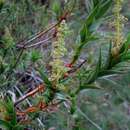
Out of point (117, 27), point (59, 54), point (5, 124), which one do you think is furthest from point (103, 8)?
point (5, 124)

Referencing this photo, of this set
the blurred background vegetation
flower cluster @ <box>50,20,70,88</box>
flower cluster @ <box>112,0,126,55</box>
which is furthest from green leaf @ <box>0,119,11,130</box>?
the blurred background vegetation

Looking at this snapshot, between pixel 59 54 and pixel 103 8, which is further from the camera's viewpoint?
pixel 103 8

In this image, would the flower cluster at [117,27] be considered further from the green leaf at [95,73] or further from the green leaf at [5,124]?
the green leaf at [5,124]

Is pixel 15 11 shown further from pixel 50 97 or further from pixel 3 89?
pixel 50 97

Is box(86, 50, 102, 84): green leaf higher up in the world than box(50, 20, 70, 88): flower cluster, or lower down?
lower down

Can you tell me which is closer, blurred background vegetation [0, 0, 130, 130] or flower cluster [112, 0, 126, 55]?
flower cluster [112, 0, 126, 55]

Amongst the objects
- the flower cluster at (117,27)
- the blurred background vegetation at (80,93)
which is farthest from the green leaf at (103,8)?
the blurred background vegetation at (80,93)

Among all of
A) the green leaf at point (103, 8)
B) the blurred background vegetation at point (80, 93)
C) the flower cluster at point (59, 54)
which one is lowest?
the blurred background vegetation at point (80, 93)

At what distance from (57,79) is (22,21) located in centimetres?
142

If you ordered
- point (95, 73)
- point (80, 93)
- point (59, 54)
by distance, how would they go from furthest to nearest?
Result: point (80, 93) → point (95, 73) → point (59, 54)

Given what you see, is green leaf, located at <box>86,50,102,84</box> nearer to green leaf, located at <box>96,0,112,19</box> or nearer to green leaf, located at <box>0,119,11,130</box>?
green leaf, located at <box>96,0,112,19</box>

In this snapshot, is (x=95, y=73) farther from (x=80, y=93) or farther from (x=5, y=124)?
(x=80, y=93)

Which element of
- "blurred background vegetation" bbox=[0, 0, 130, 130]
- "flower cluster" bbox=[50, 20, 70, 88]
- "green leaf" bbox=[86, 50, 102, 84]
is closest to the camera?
"flower cluster" bbox=[50, 20, 70, 88]

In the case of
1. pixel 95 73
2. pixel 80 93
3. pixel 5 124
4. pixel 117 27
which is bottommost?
pixel 80 93
